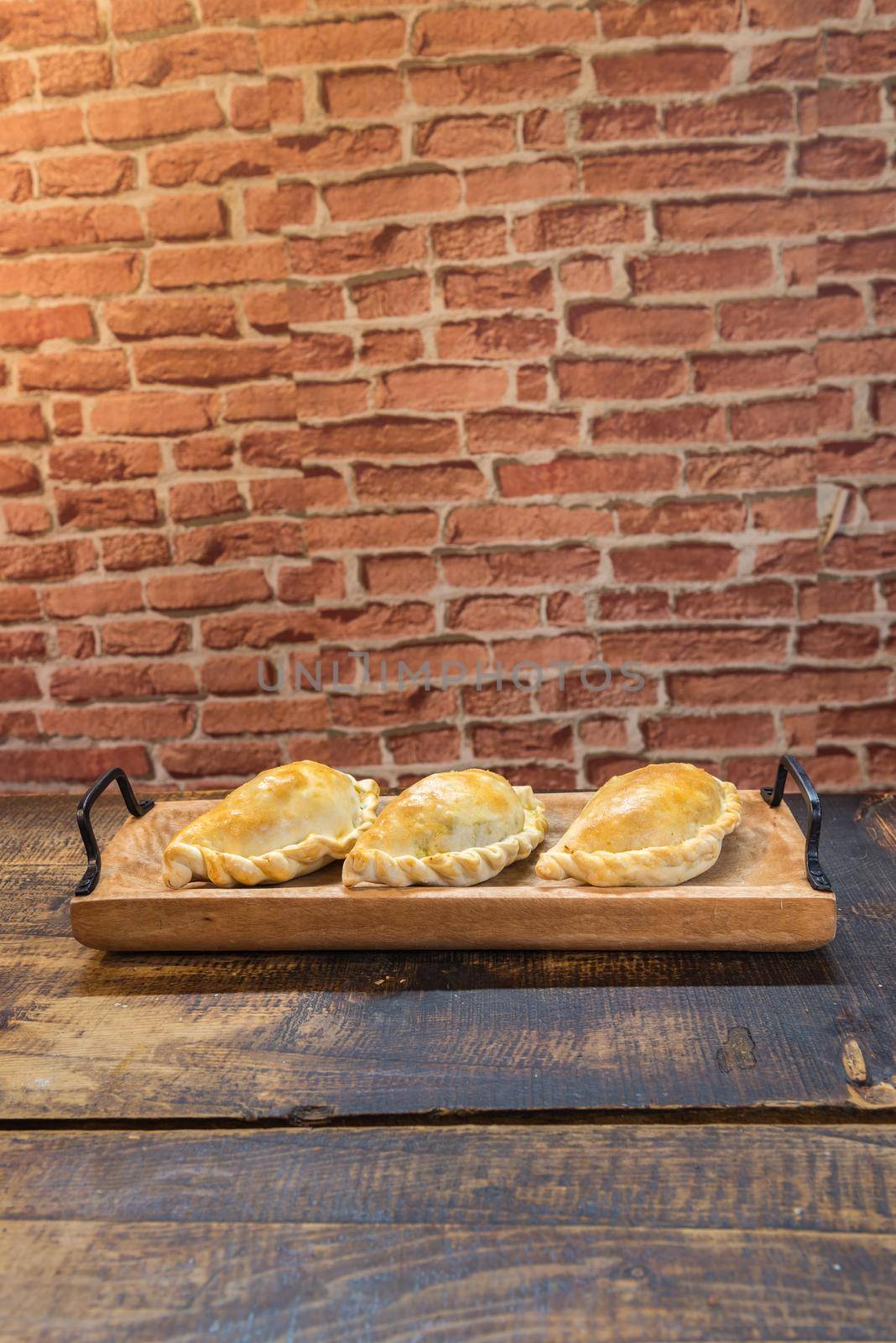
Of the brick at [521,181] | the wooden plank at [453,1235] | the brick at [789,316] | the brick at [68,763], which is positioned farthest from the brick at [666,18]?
the wooden plank at [453,1235]

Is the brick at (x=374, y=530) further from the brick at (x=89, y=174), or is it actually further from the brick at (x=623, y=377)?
the brick at (x=89, y=174)

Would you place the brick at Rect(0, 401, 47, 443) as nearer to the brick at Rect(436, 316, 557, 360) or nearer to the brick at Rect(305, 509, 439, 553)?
the brick at Rect(305, 509, 439, 553)

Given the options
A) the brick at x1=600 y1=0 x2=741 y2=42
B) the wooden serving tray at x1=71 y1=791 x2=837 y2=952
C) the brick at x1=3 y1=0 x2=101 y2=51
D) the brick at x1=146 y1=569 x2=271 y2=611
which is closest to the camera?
the wooden serving tray at x1=71 y1=791 x2=837 y2=952

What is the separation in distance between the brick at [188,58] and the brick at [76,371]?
0.53 m

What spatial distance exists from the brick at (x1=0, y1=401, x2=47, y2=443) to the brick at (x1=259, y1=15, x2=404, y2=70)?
2.76ft

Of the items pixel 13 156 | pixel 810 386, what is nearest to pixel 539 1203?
pixel 810 386

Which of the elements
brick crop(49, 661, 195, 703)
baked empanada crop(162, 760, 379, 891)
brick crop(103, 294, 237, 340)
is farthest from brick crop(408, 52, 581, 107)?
baked empanada crop(162, 760, 379, 891)

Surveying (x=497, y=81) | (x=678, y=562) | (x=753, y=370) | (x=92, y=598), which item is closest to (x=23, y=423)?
(x=92, y=598)

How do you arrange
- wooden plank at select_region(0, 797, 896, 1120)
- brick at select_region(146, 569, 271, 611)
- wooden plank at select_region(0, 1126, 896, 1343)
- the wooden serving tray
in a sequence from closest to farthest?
wooden plank at select_region(0, 1126, 896, 1343), wooden plank at select_region(0, 797, 896, 1120), the wooden serving tray, brick at select_region(146, 569, 271, 611)

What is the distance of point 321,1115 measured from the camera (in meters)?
0.81

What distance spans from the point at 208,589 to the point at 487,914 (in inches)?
55.0

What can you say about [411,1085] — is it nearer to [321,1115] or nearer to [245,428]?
[321,1115]

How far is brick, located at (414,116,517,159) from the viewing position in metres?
1.95

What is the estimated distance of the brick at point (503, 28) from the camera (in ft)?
6.25
